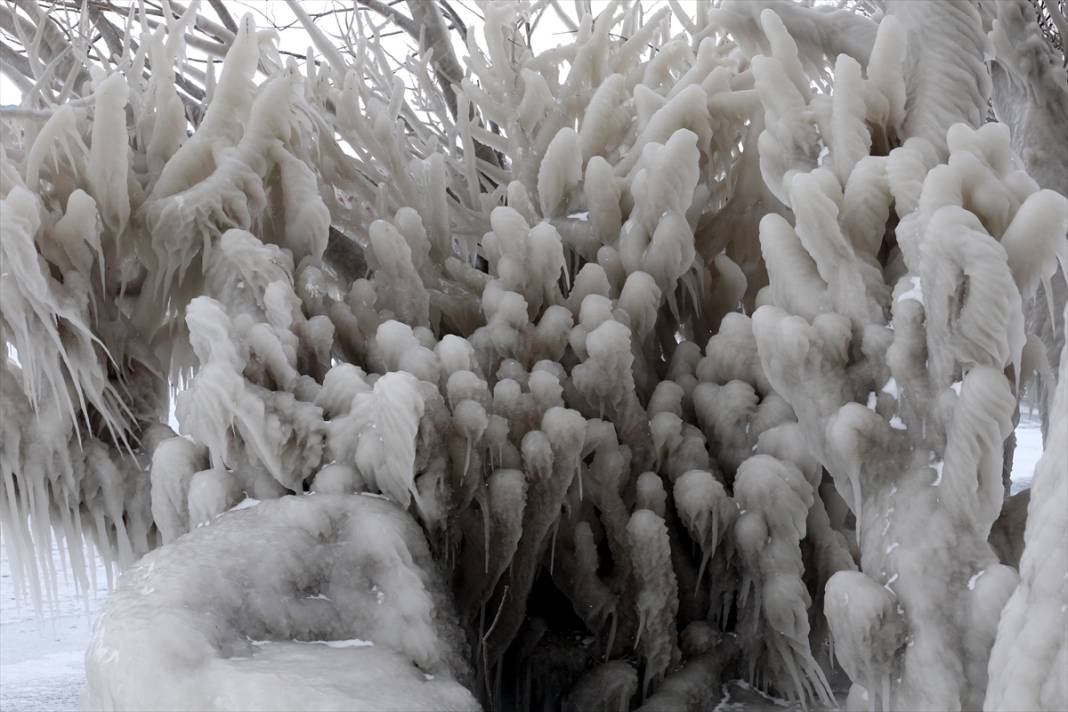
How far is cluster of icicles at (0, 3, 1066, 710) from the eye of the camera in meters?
1.85

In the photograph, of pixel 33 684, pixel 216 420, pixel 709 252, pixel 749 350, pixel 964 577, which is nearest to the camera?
pixel 964 577

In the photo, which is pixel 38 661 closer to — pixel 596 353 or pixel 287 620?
pixel 287 620

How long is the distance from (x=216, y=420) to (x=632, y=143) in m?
1.46

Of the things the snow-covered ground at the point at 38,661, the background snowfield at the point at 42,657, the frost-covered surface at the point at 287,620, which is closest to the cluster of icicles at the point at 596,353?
the frost-covered surface at the point at 287,620

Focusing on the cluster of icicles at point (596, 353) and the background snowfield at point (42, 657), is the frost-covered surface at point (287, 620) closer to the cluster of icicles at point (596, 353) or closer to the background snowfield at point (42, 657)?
the cluster of icicles at point (596, 353)

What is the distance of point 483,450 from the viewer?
2.28 metres

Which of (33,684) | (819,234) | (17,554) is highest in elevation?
(819,234)

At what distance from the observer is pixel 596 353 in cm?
238

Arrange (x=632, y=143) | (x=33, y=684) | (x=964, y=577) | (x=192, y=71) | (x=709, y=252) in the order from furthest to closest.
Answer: (x=33, y=684), (x=192, y=71), (x=632, y=143), (x=709, y=252), (x=964, y=577)

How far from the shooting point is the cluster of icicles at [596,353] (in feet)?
6.07

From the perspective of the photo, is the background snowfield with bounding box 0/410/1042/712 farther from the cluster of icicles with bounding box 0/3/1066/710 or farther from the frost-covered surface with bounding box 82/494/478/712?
the frost-covered surface with bounding box 82/494/478/712

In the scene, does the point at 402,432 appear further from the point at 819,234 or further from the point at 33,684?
the point at 33,684

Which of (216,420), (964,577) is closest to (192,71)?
(216,420)

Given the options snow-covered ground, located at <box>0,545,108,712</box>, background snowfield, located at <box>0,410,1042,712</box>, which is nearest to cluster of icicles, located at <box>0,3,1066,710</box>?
background snowfield, located at <box>0,410,1042,712</box>
